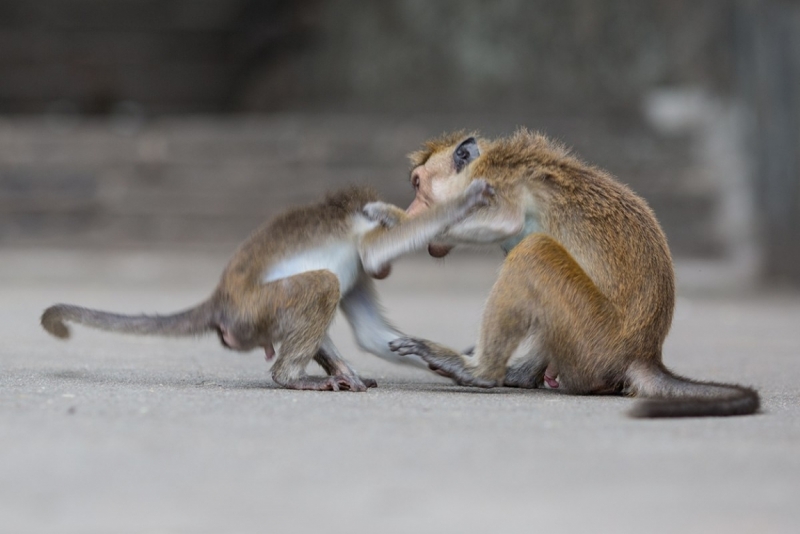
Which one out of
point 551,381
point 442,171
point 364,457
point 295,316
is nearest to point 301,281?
point 295,316

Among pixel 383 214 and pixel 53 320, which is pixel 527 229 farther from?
pixel 53 320

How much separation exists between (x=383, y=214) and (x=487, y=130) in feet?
27.4

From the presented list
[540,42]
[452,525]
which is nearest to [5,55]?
[540,42]

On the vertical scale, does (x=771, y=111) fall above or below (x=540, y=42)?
below

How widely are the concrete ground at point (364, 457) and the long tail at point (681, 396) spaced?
5 centimetres

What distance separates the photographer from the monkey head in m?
5.08

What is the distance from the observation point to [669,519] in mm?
2570

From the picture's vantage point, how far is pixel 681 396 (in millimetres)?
4398

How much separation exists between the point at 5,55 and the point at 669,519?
15.7 meters

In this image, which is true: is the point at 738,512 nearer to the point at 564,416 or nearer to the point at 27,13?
the point at 564,416

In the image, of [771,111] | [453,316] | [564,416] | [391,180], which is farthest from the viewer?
[391,180]

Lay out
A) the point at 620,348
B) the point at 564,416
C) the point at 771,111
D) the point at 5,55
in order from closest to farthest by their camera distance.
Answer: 1. the point at 564,416
2. the point at 620,348
3. the point at 771,111
4. the point at 5,55

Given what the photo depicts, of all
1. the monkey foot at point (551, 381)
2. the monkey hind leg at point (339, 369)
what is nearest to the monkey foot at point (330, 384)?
the monkey hind leg at point (339, 369)

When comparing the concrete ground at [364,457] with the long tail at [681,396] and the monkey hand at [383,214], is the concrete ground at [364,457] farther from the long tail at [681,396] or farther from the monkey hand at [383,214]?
the monkey hand at [383,214]
